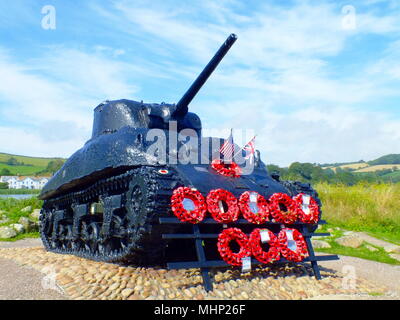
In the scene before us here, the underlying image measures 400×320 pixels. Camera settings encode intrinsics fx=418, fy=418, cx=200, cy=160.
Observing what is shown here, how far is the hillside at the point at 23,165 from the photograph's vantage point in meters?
53.3

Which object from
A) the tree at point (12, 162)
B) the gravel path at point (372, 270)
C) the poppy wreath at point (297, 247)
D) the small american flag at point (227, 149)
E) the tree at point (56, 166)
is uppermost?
the tree at point (12, 162)

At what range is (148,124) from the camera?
950 centimetres

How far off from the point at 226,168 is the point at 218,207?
4.76ft

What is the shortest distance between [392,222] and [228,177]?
1193cm

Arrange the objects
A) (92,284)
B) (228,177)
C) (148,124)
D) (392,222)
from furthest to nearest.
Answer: (392,222), (148,124), (228,177), (92,284)

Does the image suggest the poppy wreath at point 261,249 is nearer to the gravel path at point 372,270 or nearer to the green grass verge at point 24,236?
the gravel path at point 372,270

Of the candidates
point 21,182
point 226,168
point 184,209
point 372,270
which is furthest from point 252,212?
point 21,182

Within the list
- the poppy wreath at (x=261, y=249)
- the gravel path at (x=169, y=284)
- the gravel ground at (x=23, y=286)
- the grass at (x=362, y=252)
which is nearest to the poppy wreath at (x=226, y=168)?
the poppy wreath at (x=261, y=249)

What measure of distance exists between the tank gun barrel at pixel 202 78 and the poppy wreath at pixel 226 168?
165cm

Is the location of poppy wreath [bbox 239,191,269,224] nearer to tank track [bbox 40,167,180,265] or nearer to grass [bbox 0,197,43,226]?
tank track [bbox 40,167,180,265]

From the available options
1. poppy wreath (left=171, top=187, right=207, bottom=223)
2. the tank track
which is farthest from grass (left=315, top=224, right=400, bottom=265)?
poppy wreath (left=171, top=187, right=207, bottom=223)

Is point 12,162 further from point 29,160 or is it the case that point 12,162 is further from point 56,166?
point 56,166
